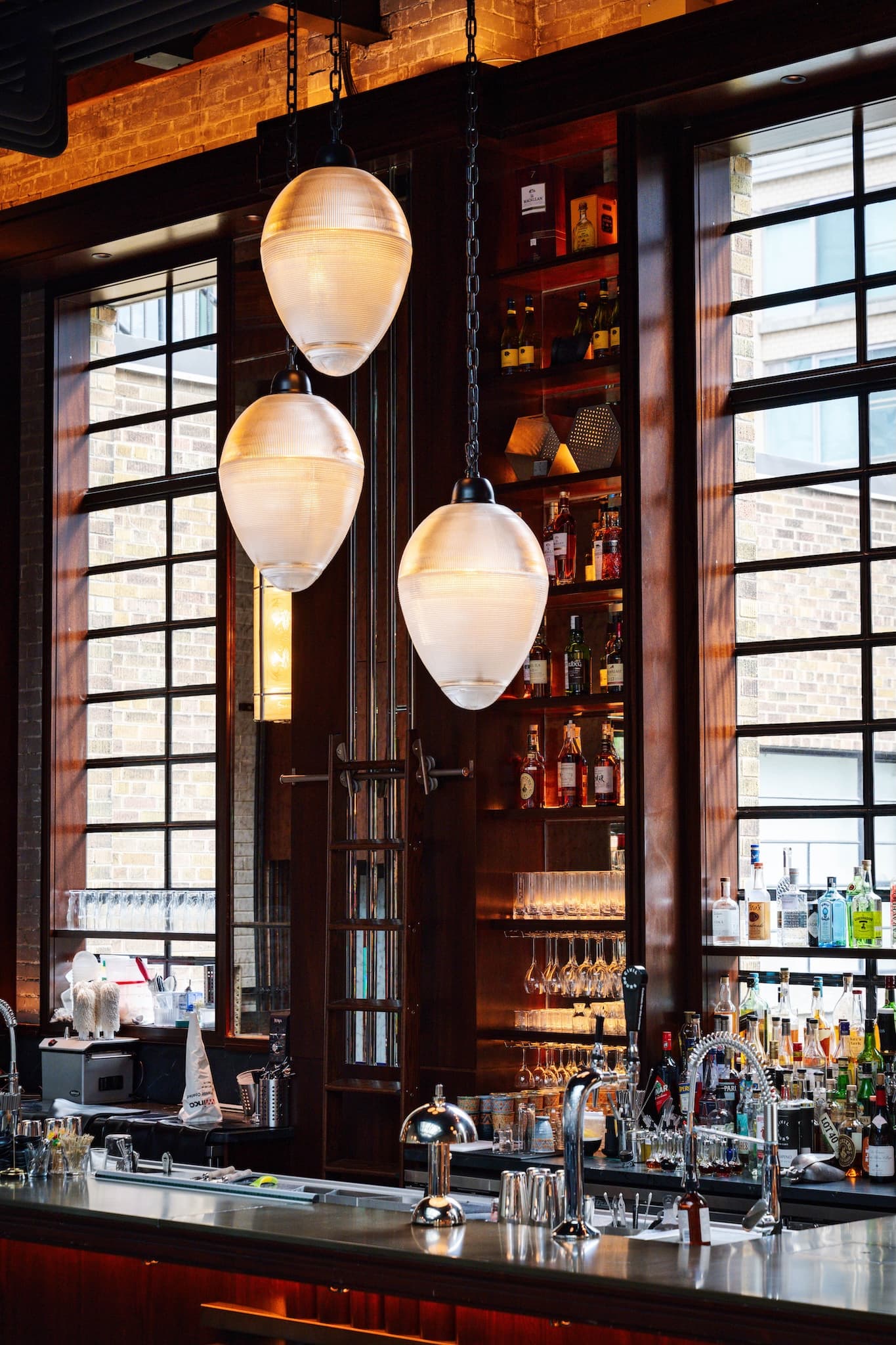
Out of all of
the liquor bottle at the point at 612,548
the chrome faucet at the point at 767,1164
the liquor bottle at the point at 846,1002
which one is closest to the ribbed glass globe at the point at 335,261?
the chrome faucet at the point at 767,1164

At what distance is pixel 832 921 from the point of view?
5.35m

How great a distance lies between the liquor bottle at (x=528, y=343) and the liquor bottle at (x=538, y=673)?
2.86ft

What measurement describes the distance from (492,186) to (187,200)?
4.59 feet

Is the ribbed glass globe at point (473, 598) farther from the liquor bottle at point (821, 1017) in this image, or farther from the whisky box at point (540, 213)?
the whisky box at point (540, 213)

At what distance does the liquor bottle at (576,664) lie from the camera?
5945 millimetres

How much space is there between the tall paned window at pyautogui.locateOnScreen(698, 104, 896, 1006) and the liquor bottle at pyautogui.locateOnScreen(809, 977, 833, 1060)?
0.06 meters

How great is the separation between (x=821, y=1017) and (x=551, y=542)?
5.67 ft

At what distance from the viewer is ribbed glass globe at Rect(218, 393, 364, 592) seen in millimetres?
3438

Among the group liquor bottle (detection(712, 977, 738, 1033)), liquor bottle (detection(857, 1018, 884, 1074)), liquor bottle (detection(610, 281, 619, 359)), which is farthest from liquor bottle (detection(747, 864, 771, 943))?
liquor bottle (detection(610, 281, 619, 359))

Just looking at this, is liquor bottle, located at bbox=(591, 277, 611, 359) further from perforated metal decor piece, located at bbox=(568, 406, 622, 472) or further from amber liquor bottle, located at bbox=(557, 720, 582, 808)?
amber liquor bottle, located at bbox=(557, 720, 582, 808)

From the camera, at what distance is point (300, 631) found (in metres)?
6.56

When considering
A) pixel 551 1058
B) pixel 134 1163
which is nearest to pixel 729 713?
pixel 551 1058

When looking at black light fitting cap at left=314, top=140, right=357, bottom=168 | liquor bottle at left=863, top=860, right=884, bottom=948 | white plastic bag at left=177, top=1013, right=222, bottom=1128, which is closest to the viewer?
black light fitting cap at left=314, top=140, right=357, bottom=168

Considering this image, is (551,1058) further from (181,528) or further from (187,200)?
A: (187,200)
